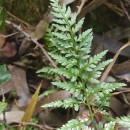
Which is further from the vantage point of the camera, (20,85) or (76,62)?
(20,85)

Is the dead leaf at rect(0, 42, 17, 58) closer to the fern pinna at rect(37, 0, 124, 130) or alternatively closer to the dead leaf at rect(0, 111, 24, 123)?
the dead leaf at rect(0, 111, 24, 123)

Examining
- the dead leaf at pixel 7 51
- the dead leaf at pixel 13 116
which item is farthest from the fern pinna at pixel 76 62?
the dead leaf at pixel 7 51

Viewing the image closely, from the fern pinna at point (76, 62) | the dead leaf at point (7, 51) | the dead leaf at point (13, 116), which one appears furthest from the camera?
the dead leaf at point (7, 51)

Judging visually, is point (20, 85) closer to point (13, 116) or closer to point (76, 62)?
point (13, 116)

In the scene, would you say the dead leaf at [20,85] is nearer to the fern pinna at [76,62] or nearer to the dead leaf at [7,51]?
the dead leaf at [7,51]

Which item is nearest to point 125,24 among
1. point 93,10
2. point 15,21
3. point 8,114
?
point 93,10

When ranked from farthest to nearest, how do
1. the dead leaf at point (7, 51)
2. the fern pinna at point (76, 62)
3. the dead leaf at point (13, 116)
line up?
the dead leaf at point (7, 51), the dead leaf at point (13, 116), the fern pinna at point (76, 62)

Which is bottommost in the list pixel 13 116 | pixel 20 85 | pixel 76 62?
pixel 13 116

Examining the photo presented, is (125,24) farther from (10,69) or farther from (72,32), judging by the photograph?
(72,32)

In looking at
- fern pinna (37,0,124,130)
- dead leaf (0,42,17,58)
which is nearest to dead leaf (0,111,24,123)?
dead leaf (0,42,17,58)

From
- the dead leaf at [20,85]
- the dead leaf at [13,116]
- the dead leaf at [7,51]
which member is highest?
the dead leaf at [7,51]

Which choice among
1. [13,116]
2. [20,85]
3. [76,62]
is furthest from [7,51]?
[76,62]

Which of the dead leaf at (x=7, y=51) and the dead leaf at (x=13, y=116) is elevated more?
the dead leaf at (x=7, y=51)
